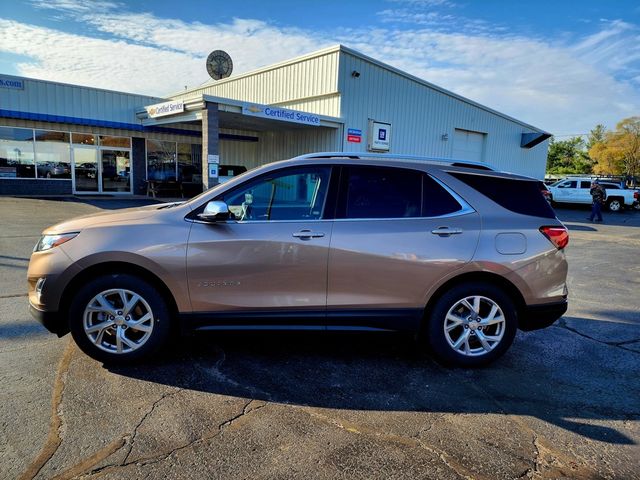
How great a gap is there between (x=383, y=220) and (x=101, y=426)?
259cm

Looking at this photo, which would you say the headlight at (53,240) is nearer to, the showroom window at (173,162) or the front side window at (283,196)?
the front side window at (283,196)

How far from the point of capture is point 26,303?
5.25 meters

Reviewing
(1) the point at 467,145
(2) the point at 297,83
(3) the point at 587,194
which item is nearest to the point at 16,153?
(2) the point at 297,83

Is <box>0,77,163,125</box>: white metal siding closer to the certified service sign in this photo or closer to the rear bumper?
the certified service sign

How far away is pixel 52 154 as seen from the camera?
19.5 meters

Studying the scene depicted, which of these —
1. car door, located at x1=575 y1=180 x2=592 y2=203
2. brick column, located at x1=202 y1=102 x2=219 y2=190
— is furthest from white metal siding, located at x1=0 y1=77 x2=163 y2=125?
car door, located at x1=575 y1=180 x2=592 y2=203

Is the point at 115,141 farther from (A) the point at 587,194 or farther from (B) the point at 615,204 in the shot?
(B) the point at 615,204

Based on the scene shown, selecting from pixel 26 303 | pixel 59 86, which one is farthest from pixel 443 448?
pixel 59 86

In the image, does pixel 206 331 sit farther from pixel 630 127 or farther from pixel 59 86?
pixel 630 127

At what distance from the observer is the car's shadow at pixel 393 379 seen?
10.7 ft

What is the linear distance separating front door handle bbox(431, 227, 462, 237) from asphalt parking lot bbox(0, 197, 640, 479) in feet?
4.03

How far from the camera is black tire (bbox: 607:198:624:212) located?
1043 inches

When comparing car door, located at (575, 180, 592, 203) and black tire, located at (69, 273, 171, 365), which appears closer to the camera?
black tire, located at (69, 273, 171, 365)

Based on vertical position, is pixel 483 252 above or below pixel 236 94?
below
